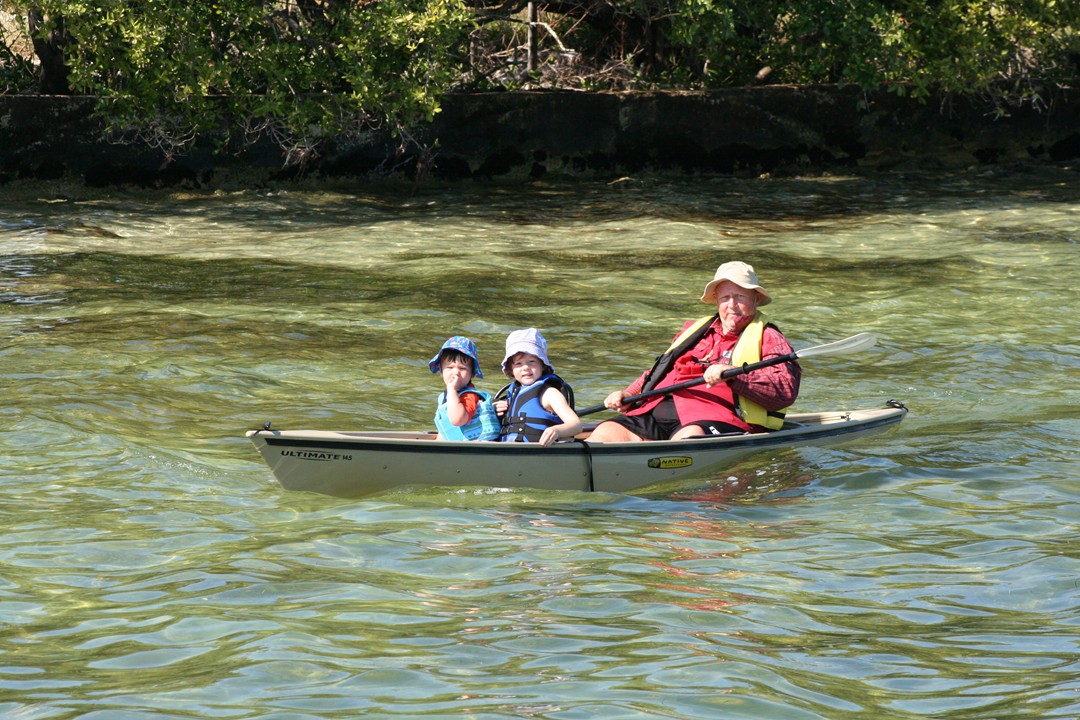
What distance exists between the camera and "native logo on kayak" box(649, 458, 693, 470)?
7434 mm

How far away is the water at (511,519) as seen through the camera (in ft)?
15.3

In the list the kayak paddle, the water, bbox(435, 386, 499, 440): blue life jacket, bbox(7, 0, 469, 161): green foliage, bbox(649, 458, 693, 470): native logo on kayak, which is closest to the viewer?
the water

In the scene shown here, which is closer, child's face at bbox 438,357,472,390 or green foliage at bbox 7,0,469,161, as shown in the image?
child's face at bbox 438,357,472,390

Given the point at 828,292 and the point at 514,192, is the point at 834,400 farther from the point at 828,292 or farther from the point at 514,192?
the point at 514,192

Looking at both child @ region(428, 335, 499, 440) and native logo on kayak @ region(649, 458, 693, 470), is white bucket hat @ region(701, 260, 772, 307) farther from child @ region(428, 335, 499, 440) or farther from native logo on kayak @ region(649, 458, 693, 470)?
child @ region(428, 335, 499, 440)

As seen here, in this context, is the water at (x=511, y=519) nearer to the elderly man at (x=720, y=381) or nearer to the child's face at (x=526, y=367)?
the elderly man at (x=720, y=381)

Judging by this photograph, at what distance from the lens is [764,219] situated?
58.2 feet

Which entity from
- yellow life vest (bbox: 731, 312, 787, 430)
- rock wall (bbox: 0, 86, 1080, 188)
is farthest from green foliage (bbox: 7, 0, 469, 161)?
yellow life vest (bbox: 731, 312, 787, 430)

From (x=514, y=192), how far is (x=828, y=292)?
Answer: 7526 millimetres

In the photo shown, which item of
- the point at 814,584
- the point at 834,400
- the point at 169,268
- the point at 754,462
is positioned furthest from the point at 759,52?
Result: the point at 814,584

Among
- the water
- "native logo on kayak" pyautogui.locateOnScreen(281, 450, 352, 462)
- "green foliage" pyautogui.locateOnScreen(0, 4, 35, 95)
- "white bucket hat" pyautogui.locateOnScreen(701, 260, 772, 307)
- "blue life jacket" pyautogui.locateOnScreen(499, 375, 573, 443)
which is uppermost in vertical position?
Answer: "green foliage" pyautogui.locateOnScreen(0, 4, 35, 95)

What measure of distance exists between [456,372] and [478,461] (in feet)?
2.02

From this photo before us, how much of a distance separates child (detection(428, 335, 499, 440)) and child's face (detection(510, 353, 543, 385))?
0.69ft

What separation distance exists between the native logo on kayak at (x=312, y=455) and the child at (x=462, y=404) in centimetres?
74
